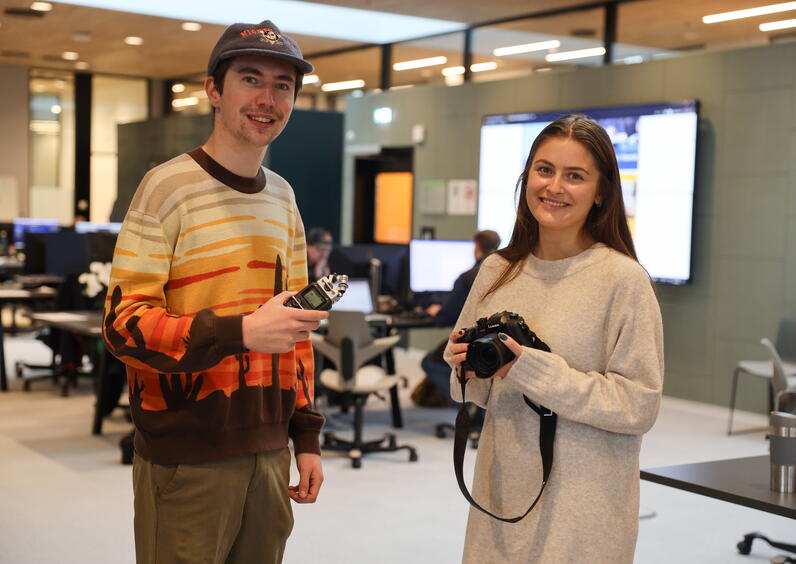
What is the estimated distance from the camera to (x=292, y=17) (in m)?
Answer: 11.9

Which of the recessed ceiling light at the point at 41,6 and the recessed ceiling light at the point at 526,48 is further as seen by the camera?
the recessed ceiling light at the point at 41,6

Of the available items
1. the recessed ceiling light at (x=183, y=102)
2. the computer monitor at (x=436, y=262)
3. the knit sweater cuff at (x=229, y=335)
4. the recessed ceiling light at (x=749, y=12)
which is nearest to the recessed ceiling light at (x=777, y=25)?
the recessed ceiling light at (x=749, y=12)

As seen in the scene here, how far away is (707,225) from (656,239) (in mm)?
426

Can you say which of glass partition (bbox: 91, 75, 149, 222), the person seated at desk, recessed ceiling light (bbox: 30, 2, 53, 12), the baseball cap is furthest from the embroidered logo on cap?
glass partition (bbox: 91, 75, 149, 222)

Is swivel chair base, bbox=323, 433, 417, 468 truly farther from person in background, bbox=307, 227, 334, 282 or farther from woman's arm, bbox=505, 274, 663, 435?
woman's arm, bbox=505, 274, 663, 435

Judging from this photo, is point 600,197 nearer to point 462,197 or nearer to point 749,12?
point 749,12

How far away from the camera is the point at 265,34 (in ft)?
6.05

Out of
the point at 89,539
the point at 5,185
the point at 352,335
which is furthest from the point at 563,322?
the point at 5,185

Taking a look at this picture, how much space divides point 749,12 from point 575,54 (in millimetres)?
1828

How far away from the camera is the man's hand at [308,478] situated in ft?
6.46

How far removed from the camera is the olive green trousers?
1.80 m

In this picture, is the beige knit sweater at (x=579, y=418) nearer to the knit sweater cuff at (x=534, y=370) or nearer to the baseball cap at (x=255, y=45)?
the knit sweater cuff at (x=534, y=370)

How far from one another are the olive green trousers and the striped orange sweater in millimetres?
30

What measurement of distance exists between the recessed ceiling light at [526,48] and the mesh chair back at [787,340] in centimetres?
379
